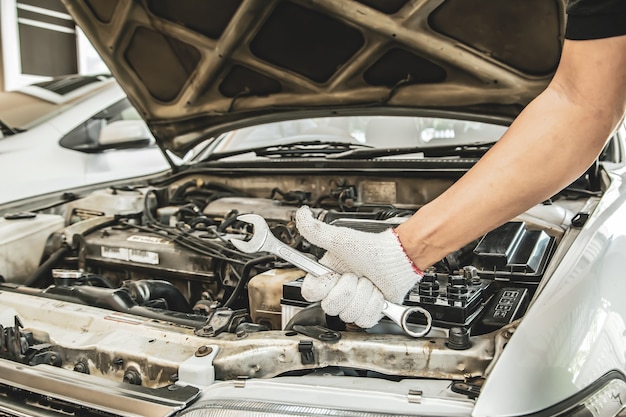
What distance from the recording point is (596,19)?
870 mm

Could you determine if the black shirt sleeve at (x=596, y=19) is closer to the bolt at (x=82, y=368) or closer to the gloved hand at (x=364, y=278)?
the gloved hand at (x=364, y=278)

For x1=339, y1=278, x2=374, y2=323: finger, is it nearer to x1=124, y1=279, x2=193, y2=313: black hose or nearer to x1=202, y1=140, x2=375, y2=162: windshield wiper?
x1=124, y1=279, x2=193, y2=313: black hose

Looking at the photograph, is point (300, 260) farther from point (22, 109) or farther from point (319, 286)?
point (22, 109)

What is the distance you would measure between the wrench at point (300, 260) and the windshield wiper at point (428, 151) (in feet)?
3.35

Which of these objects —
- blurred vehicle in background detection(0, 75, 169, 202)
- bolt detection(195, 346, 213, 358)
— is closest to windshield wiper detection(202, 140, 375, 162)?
blurred vehicle in background detection(0, 75, 169, 202)

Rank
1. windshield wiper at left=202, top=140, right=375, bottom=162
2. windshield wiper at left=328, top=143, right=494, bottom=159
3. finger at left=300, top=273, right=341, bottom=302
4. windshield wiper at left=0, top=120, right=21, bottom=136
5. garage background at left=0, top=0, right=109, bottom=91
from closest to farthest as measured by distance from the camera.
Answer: finger at left=300, top=273, right=341, bottom=302 → windshield wiper at left=328, top=143, right=494, bottom=159 → windshield wiper at left=202, top=140, right=375, bottom=162 → windshield wiper at left=0, top=120, right=21, bottom=136 → garage background at left=0, top=0, right=109, bottom=91

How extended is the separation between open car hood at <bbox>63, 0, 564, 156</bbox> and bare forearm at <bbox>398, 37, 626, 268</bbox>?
705 mm

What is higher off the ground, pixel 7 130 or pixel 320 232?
pixel 7 130

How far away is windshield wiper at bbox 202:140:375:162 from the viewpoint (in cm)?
226

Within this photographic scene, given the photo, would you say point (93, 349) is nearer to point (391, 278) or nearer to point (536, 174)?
point (391, 278)

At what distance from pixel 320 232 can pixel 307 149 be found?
1250 millimetres

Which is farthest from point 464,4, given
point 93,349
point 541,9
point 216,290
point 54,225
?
point 54,225

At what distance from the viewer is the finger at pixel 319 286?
108 cm

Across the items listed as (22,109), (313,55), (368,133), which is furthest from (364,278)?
(22,109)
